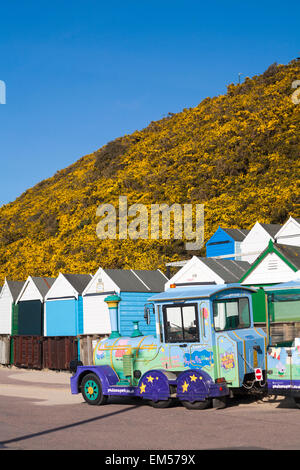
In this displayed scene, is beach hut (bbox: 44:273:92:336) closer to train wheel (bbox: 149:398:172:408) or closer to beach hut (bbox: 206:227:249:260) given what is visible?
beach hut (bbox: 206:227:249:260)

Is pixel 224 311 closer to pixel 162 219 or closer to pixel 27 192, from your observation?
pixel 162 219

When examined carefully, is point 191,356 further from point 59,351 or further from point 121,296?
point 59,351

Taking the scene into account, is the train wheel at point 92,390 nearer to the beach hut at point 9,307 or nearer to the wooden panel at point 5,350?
the wooden panel at point 5,350

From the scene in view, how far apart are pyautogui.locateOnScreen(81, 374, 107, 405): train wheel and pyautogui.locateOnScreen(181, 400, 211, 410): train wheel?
241cm

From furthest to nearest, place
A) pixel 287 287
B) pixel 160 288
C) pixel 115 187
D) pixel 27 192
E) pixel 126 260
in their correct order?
pixel 27 192 < pixel 115 187 < pixel 126 260 < pixel 160 288 < pixel 287 287

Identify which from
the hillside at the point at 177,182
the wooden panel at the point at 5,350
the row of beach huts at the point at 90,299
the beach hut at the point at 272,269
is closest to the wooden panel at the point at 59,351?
the row of beach huts at the point at 90,299

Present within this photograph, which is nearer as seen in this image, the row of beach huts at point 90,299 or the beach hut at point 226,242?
the row of beach huts at point 90,299

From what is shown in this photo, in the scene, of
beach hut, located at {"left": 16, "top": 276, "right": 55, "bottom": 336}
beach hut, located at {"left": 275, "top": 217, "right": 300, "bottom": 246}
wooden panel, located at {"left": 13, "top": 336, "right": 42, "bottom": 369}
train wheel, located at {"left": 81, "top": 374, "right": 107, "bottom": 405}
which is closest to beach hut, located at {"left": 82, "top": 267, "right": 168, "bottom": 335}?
wooden panel, located at {"left": 13, "top": 336, "right": 42, "bottom": 369}

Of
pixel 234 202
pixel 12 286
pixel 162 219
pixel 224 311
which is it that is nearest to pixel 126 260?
pixel 162 219

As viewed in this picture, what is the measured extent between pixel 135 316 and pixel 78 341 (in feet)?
9.75

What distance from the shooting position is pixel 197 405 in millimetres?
12883

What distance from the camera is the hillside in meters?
49.1

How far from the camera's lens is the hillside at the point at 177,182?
161ft

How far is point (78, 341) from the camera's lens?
26344 millimetres
